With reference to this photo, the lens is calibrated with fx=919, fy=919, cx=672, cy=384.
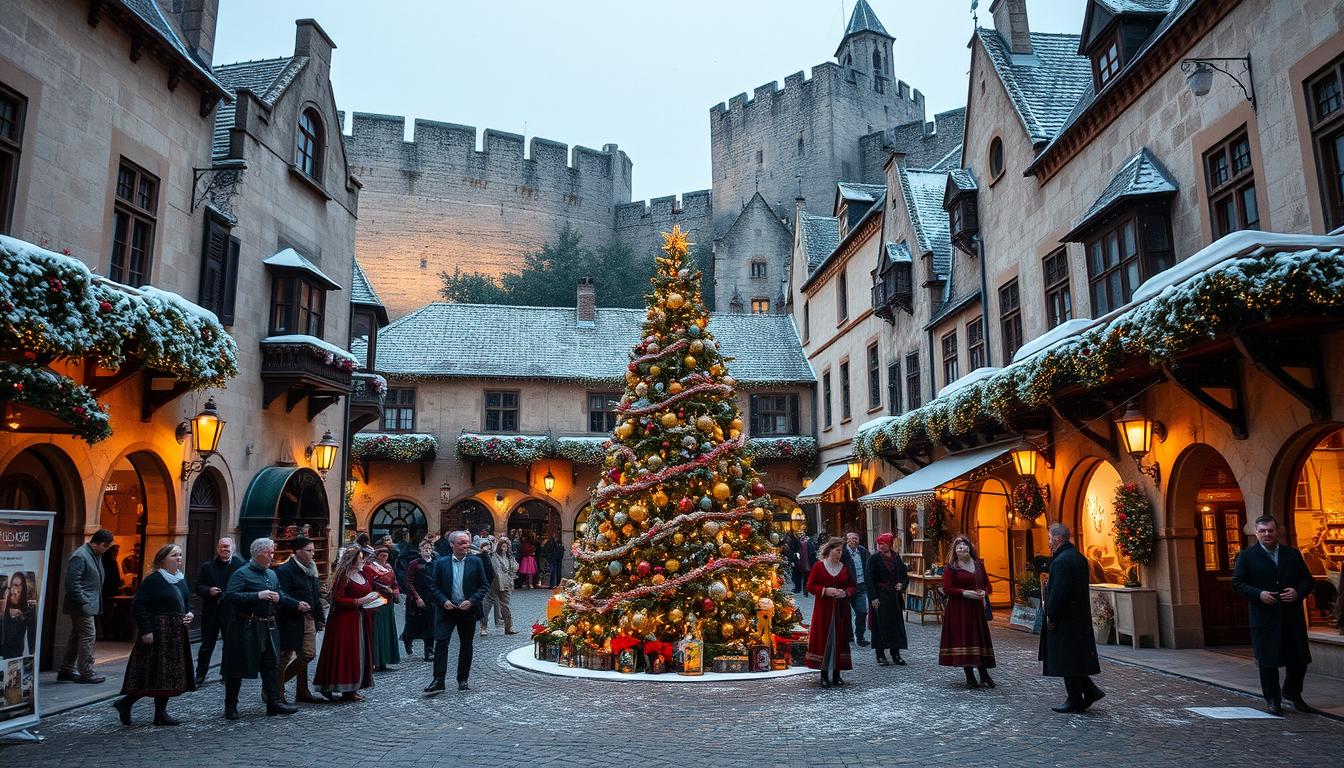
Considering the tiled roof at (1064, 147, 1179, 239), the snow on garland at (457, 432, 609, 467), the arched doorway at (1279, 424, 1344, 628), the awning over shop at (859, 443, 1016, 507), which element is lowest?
the arched doorway at (1279, 424, 1344, 628)

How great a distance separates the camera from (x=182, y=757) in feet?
22.8

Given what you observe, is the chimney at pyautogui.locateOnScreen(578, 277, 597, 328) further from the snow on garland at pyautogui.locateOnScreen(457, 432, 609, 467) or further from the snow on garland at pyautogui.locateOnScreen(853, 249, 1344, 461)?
Result: the snow on garland at pyautogui.locateOnScreen(853, 249, 1344, 461)

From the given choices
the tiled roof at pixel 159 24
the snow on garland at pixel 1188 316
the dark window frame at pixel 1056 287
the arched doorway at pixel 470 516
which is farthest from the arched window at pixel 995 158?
the arched doorway at pixel 470 516

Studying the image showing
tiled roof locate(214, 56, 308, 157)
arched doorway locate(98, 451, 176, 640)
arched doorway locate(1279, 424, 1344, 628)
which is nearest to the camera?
arched doorway locate(1279, 424, 1344, 628)

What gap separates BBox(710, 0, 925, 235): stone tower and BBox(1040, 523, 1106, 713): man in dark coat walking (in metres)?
48.5

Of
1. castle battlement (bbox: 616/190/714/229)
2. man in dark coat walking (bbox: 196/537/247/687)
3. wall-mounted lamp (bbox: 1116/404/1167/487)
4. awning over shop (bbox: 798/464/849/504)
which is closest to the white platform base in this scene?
man in dark coat walking (bbox: 196/537/247/687)

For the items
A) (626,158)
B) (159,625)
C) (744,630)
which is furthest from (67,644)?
(626,158)

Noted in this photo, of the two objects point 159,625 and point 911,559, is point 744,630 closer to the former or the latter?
point 159,625

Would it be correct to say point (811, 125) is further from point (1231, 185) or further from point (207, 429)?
point (207, 429)

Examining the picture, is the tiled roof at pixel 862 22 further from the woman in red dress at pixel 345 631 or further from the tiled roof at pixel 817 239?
the woman in red dress at pixel 345 631

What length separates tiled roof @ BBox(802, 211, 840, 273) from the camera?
108 feet

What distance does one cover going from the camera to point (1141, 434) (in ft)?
39.4

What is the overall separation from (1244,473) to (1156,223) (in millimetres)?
3569

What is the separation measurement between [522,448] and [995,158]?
16.7 m
